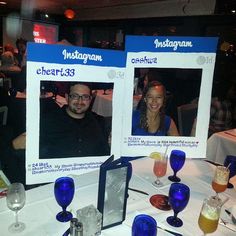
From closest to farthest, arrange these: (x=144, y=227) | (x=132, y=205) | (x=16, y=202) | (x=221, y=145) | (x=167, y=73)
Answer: (x=144, y=227) < (x=16, y=202) < (x=132, y=205) < (x=167, y=73) < (x=221, y=145)

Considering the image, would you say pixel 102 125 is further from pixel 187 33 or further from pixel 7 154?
pixel 187 33

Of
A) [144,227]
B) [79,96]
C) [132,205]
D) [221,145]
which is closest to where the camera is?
[144,227]

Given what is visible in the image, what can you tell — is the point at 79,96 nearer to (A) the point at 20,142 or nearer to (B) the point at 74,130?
(B) the point at 74,130

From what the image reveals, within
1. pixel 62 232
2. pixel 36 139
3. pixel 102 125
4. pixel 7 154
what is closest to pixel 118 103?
pixel 102 125

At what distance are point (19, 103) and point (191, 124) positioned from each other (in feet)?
6.01

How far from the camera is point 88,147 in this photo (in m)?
1.34

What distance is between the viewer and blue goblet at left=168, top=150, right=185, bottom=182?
137 cm

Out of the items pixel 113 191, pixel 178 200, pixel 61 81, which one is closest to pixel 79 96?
pixel 61 81

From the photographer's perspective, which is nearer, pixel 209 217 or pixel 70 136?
pixel 209 217

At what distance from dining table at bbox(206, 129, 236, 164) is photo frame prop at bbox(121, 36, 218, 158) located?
1152mm

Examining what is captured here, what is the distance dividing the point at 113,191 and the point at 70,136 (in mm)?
479

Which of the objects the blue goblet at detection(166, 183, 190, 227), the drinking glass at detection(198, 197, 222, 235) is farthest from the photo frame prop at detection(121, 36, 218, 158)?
the drinking glass at detection(198, 197, 222, 235)

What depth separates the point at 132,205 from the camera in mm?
1149

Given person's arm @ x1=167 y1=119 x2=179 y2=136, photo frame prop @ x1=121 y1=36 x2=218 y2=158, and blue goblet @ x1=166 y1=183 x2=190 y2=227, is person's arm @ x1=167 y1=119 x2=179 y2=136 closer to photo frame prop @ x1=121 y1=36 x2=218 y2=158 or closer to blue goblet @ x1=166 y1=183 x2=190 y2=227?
photo frame prop @ x1=121 y1=36 x2=218 y2=158
